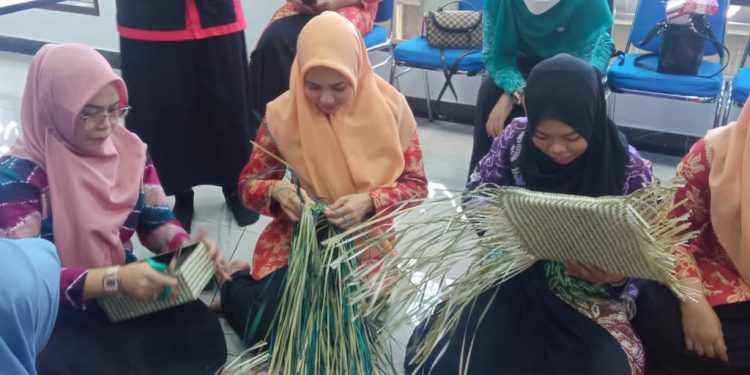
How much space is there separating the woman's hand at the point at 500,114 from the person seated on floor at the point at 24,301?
1.68 metres

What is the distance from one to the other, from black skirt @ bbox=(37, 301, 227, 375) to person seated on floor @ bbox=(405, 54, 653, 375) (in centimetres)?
51

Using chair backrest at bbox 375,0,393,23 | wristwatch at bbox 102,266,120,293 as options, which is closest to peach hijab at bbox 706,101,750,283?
wristwatch at bbox 102,266,120,293

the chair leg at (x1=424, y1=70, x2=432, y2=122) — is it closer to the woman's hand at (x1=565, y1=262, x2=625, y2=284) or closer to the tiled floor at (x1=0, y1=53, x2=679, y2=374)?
the tiled floor at (x1=0, y1=53, x2=679, y2=374)

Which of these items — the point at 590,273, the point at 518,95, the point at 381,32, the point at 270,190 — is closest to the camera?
the point at 590,273

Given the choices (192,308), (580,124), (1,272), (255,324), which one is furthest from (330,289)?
(1,272)

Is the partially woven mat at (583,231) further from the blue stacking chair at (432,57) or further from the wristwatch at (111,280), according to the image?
the blue stacking chair at (432,57)

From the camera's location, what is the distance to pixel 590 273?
152cm

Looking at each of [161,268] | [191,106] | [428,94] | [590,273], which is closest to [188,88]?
[191,106]

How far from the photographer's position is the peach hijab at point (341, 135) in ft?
6.03

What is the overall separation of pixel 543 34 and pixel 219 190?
144 cm

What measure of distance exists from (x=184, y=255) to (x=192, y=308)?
247 millimetres

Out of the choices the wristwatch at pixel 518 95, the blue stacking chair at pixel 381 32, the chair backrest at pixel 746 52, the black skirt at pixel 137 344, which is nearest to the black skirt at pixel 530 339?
the black skirt at pixel 137 344

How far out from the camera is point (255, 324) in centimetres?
174

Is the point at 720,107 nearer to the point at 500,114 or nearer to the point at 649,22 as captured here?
the point at 649,22
